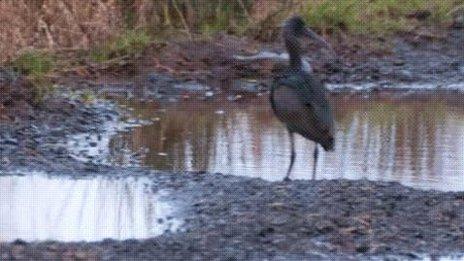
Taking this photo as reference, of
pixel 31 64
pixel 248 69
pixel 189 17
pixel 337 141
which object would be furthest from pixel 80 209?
pixel 189 17

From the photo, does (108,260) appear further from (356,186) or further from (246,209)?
(356,186)

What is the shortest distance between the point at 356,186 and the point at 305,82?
132cm

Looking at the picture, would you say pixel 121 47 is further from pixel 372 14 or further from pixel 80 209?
pixel 80 209

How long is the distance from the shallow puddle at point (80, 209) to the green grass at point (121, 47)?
635cm

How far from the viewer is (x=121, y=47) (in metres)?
17.0

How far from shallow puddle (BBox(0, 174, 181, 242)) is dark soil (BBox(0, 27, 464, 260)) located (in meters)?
0.18

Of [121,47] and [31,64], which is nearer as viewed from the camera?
[31,64]

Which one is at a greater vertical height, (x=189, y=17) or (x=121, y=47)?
(x=189, y=17)

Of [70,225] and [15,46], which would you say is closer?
[70,225]

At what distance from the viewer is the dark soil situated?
779cm

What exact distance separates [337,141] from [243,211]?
3.85 metres

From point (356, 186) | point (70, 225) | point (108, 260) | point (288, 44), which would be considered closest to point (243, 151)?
point (288, 44)

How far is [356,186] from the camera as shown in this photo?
9648 mm

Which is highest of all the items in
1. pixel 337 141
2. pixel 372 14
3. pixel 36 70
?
pixel 372 14
